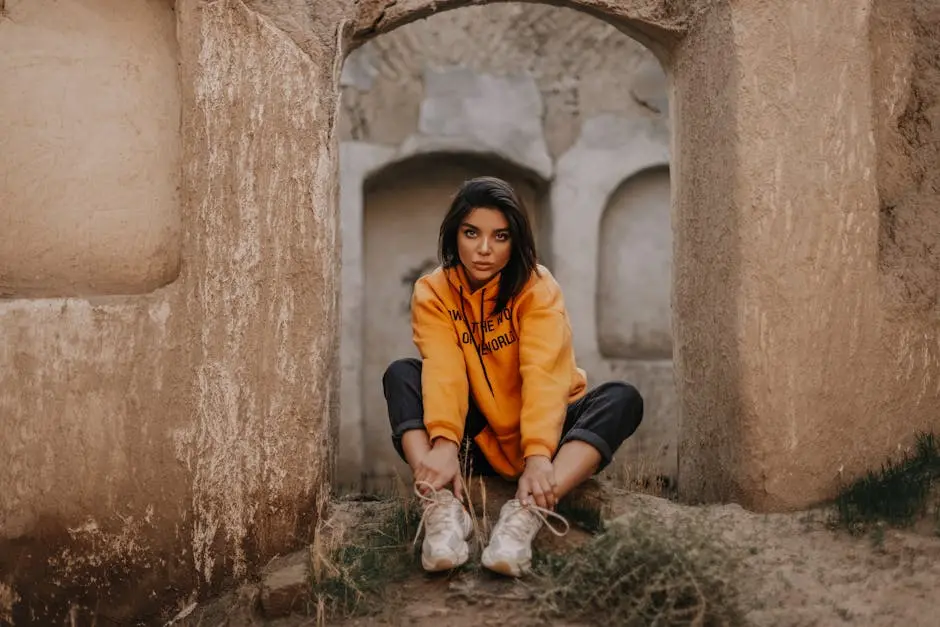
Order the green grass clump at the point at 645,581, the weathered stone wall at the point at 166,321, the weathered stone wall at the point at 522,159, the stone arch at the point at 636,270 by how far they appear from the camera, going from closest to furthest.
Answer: the green grass clump at the point at 645,581 < the weathered stone wall at the point at 166,321 < the weathered stone wall at the point at 522,159 < the stone arch at the point at 636,270

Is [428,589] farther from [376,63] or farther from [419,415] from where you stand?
[376,63]

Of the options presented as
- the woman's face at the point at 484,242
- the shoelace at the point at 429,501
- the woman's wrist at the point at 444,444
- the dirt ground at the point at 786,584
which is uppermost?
the woman's face at the point at 484,242

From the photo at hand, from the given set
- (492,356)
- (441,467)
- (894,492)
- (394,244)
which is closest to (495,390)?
(492,356)

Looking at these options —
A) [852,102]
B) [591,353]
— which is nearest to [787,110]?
[852,102]

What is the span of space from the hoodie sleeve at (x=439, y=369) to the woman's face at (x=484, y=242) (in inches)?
7.0

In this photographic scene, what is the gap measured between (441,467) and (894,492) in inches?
56.4

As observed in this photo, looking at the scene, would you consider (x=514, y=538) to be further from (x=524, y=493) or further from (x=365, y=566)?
(x=365, y=566)

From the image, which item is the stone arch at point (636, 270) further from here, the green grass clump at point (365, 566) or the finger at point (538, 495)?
the finger at point (538, 495)

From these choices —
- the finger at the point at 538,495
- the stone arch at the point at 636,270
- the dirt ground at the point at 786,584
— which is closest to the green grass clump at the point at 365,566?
the dirt ground at the point at 786,584

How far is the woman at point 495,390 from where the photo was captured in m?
2.52

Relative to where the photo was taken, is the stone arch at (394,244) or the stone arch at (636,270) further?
the stone arch at (636,270)

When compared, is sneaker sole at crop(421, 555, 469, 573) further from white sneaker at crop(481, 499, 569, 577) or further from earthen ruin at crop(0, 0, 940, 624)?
earthen ruin at crop(0, 0, 940, 624)

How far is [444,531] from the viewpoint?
2.45 m

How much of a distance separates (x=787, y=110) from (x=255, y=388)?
1919 millimetres
